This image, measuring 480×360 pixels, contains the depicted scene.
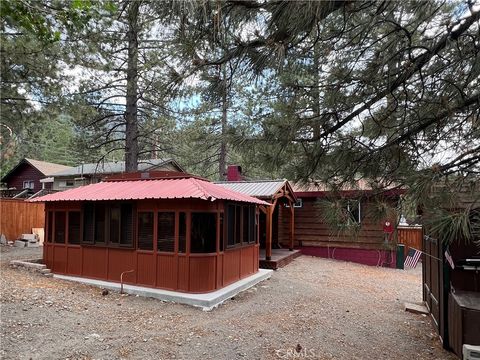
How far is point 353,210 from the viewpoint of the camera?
3799mm

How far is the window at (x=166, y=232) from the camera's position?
7812 millimetres

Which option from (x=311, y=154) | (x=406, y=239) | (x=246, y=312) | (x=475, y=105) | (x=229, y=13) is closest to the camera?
(x=229, y=13)

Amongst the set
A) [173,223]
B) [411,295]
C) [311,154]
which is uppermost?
[311,154]

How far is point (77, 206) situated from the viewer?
9.07 meters

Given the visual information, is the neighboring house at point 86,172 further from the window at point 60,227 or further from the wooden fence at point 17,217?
the window at point 60,227

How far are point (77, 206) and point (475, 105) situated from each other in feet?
28.5

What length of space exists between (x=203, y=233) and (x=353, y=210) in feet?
14.9

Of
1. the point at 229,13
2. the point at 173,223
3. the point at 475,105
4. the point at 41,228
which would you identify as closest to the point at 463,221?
the point at 475,105

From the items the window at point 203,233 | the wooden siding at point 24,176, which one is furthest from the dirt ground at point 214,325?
the wooden siding at point 24,176

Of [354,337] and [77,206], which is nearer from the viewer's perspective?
[354,337]

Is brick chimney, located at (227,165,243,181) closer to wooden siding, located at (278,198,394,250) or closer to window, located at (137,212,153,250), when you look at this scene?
wooden siding, located at (278,198,394,250)

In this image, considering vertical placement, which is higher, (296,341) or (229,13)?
(229,13)

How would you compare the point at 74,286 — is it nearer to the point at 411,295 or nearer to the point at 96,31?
the point at 96,31

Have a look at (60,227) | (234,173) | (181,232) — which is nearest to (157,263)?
(181,232)
